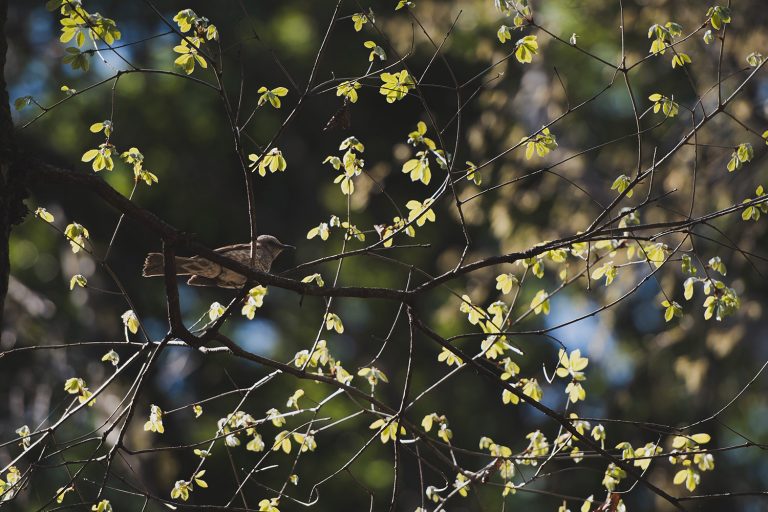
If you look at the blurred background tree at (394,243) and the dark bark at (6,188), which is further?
the blurred background tree at (394,243)

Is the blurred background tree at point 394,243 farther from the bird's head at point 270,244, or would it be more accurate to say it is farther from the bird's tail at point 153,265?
the bird's tail at point 153,265

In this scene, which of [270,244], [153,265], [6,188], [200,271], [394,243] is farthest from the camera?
[394,243]

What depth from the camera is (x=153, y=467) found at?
11617 mm

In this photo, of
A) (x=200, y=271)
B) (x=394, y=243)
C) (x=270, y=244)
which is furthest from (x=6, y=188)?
(x=394, y=243)

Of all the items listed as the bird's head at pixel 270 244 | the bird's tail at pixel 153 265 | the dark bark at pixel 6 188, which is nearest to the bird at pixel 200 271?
the bird's tail at pixel 153 265

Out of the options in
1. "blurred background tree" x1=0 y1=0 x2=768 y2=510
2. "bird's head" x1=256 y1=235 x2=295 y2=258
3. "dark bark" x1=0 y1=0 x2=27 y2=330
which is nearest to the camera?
"dark bark" x1=0 y1=0 x2=27 y2=330

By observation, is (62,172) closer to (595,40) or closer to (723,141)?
(723,141)

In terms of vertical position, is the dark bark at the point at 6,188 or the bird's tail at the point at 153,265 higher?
the dark bark at the point at 6,188

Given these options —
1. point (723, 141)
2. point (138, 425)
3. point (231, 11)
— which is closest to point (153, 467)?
point (138, 425)

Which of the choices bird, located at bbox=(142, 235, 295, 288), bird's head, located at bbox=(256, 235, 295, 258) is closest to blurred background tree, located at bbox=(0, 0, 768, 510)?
A: bird's head, located at bbox=(256, 235, 295, 258)

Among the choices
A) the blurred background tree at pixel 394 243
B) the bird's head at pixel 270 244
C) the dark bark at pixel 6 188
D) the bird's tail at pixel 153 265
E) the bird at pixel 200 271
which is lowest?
the blurred background tree at pixel 394 243

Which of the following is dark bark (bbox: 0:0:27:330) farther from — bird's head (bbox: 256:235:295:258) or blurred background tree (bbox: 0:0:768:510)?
blurred background tree (bbox: 0:0:768:510)

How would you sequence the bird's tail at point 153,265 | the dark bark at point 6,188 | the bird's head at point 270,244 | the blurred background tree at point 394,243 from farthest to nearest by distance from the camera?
the blurred background tree at point 394,243 → the bird's head at point 270,244 → the bird's tail at point 153,265 → the dark bark at point 6,188

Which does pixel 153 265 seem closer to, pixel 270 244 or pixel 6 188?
pixel 6 188
